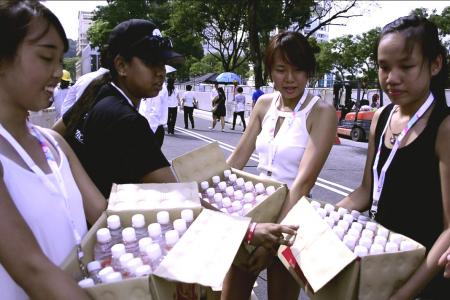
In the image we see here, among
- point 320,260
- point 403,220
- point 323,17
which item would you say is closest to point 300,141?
point 403,220

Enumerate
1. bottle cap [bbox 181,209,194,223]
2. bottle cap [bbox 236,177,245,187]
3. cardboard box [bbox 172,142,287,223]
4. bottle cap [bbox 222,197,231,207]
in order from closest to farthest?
bottle cap [bbox 181,209,194,223]
cardboard box [bbox 172,142,287,223]
bottle cap [bbox 222,197,231,207]
bottle cap [bbox 236,177,245,187]

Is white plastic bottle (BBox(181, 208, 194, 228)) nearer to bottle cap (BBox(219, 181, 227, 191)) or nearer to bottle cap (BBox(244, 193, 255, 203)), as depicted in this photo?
bottle cap (BBox(244, 193, 255, 203))

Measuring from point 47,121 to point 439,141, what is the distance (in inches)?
420

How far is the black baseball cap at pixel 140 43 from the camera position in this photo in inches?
76.6

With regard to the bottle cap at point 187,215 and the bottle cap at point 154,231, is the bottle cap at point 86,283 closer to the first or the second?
the bottle cap at point 154,231

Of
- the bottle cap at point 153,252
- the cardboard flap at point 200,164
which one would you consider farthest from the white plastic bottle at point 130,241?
the cardboard flap at point 200,164

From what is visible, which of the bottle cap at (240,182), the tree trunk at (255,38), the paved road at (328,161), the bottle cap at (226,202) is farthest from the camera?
the tree trunk at (255,38)

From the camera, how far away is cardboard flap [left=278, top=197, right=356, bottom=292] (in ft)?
4.40

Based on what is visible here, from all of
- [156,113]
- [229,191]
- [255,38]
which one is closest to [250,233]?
[229,191]

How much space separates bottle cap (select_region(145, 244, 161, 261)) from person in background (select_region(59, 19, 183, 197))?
58 centimetres

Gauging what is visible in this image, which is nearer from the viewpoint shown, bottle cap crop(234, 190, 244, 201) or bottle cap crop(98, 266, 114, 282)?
bottle cap crop(98, 266, 114, 282)

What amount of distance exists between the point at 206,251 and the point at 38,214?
53cm

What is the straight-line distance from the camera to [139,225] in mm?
1456

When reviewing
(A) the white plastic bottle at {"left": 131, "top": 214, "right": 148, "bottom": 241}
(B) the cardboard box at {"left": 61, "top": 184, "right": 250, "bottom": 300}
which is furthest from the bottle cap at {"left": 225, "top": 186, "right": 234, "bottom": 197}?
(A) the white plastic bottle at {"left": 131, "top": 214, "right": 148, "bottom": 241}
